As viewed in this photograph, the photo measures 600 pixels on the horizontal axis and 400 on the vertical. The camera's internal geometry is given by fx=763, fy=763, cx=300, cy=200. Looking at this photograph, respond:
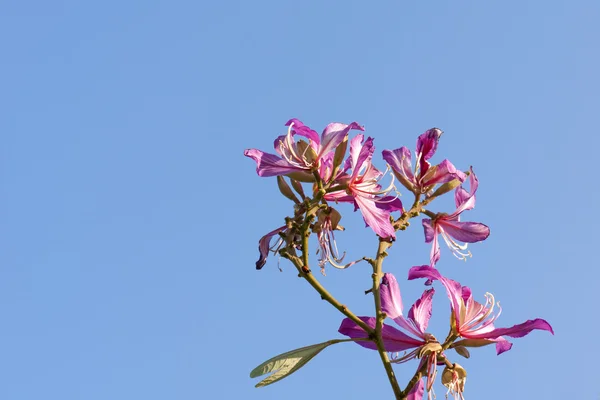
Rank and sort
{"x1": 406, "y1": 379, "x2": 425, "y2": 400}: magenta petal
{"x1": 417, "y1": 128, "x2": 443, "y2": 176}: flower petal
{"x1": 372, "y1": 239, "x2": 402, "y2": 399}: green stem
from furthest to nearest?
1. {"x1": 417, "y1": 128, "x2": 443, "y2": 176}: flower petal
2. {"x1": 406, "y1": 379, "x2": 425, "y2": 400}: magenta petal
3. {"x1": 372, "y1": 239, "x2": 402, "y2": 399}: green stem

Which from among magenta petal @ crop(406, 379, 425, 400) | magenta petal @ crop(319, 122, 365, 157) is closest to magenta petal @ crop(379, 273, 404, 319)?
magenta petal @ crop(406, 379, 425, 400)

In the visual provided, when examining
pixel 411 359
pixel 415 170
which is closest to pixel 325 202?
pixel 415 170

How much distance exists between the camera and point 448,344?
2.47m

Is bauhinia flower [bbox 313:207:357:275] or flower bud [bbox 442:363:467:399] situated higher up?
bauhinia flower [bbox 313:207:357:275]

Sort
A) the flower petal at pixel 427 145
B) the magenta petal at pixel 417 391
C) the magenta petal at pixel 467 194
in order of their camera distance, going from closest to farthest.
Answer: the magenta petal at pixel 417 391, the flower petal at pixel 427 145, the magenta petal at pixel 467 194

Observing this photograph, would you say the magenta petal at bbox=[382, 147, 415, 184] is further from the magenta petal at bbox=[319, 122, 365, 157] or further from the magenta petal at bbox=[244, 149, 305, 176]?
the magenta petal at bbox=[244, 149, 305, 176]

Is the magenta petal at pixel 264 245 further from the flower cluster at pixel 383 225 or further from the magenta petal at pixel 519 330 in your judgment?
the magenta petal at pixel 519 330

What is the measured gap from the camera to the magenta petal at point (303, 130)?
2619mm

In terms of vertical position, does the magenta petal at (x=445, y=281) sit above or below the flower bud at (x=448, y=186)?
below

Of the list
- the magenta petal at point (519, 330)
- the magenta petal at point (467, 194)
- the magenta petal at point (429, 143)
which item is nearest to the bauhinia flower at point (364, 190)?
the magenta petal at point (429, 143)

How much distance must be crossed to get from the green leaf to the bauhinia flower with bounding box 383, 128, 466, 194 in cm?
67

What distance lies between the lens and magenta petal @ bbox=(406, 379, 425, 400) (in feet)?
7.64

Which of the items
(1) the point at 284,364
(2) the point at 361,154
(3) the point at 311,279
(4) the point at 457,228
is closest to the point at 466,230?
(4) the point at 457,228

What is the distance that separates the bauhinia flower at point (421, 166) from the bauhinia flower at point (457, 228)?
158mm
